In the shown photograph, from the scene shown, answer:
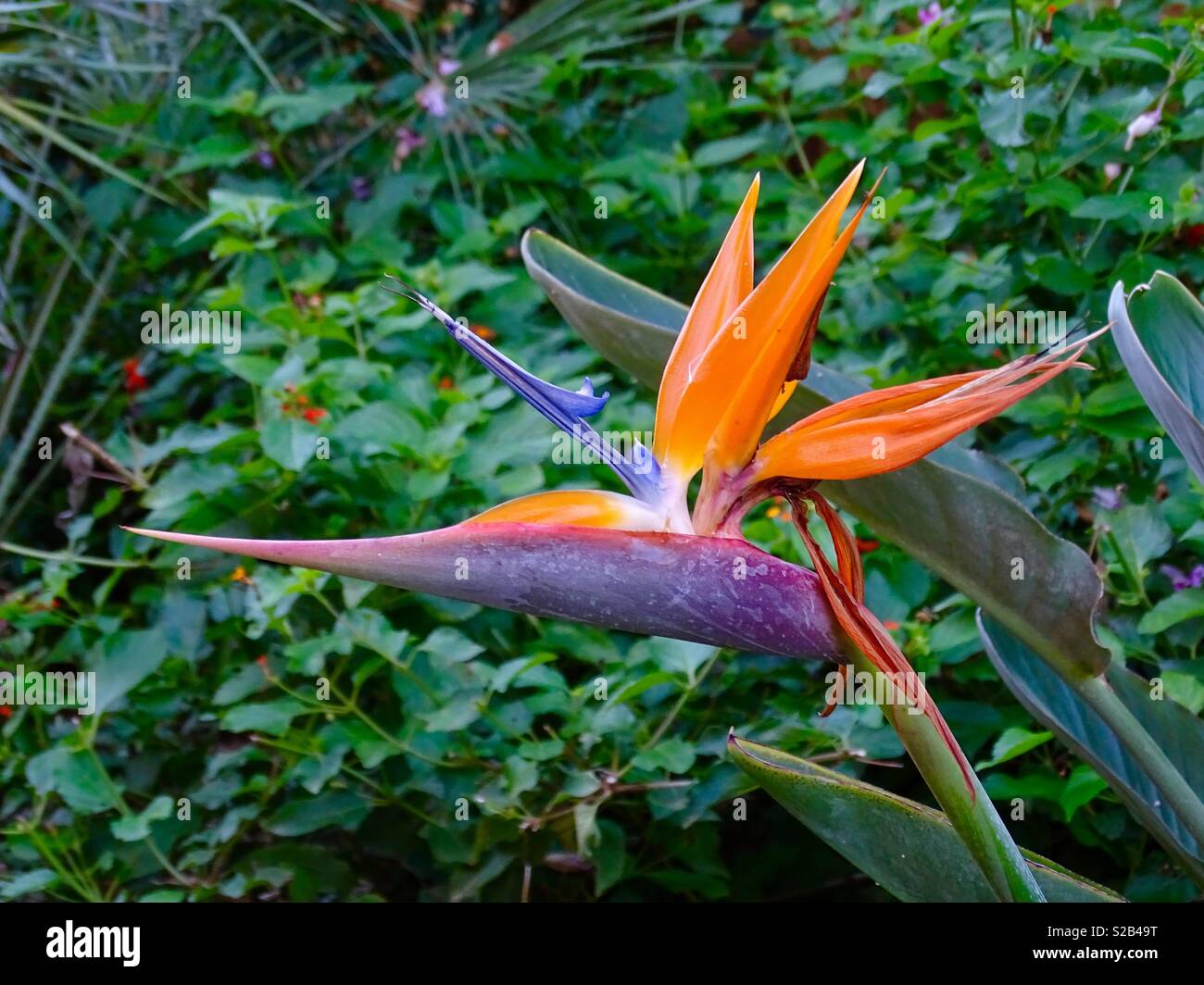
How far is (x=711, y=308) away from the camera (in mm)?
730

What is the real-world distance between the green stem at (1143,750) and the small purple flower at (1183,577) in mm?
306

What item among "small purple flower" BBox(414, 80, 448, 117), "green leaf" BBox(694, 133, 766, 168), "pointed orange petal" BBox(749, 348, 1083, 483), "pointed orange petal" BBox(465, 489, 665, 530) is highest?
"small purple flower" BBox(414, 80, 448, 117)

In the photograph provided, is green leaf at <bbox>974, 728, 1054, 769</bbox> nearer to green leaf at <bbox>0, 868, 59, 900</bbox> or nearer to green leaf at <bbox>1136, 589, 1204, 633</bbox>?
green leaf at <bbox>1136, 589, 1204, 633</bbox>

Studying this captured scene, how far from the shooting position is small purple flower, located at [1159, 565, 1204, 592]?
1.09 m

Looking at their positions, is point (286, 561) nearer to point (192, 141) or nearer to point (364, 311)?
point (364, 311)

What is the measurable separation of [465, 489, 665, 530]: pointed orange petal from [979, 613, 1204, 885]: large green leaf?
354 mm

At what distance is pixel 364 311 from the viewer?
55.9 inches

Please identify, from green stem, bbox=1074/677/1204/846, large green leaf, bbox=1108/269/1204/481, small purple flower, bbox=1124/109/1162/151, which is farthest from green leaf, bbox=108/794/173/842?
small purple flower, bbox=1124/109/1162/151

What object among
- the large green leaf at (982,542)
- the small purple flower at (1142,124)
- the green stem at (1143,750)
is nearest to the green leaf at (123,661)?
the large green leaf at (982,542)

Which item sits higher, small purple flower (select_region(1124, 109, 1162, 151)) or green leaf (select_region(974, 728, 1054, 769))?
small purple flower (select_region(1124, 109, 1162, 151))

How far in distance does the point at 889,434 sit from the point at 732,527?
0.10 metres

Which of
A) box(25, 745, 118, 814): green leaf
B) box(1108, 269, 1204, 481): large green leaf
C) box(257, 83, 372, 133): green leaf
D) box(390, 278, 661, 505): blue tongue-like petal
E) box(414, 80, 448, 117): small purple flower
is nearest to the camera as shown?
box(390, 278, 661, 505): blue tongue-like petal

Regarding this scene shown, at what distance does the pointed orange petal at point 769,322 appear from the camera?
2.05 ft
